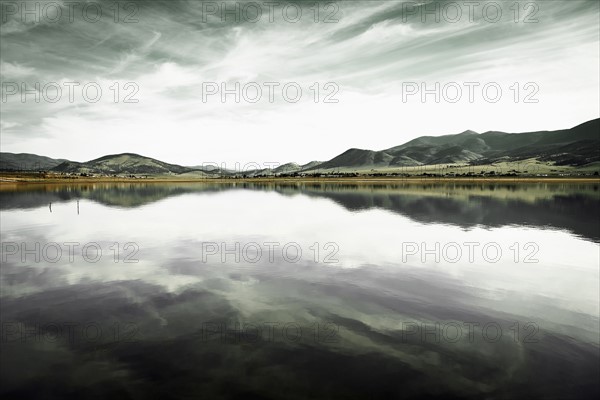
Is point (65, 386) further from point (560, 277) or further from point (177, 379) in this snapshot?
point (560, 277)

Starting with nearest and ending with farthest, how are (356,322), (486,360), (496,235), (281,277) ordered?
(486,360) < (356,322) < (281,277) < (496,235)

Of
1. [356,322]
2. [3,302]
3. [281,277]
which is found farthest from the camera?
[281,277]

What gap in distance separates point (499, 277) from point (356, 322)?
1133 cm

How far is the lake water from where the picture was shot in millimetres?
9289

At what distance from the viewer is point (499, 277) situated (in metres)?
19.7

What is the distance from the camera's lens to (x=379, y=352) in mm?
10852

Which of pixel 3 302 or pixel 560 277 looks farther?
pixel 560 277

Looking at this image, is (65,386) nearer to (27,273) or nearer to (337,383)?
(337,383)

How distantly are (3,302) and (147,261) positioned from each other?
828 cm

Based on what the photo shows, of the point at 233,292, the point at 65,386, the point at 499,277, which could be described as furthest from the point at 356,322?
the point at 499,277

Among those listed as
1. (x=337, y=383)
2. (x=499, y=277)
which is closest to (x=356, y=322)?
(x=337, y=383)

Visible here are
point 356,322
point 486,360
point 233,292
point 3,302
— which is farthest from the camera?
point 233,292

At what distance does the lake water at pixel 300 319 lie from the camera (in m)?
9.29

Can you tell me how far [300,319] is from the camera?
13.6 meters
